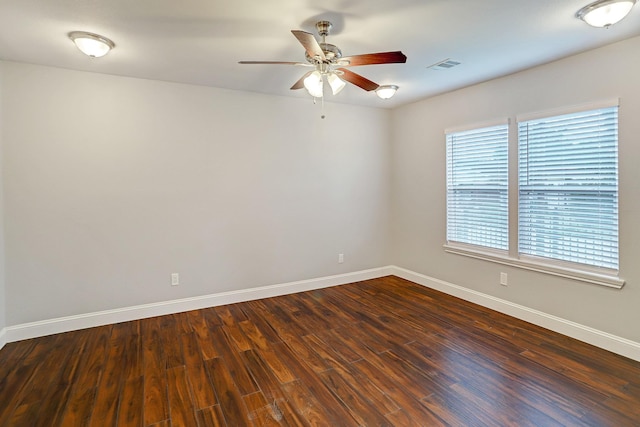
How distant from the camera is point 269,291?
13.6 ft

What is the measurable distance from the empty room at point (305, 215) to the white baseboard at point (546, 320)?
0.02 m

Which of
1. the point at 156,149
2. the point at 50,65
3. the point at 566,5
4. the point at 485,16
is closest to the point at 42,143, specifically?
the point at 50,65

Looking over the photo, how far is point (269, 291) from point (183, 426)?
226 centimetres

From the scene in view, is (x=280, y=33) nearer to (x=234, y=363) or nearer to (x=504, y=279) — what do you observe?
(x=234, y=363)

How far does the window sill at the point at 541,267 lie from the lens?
2732 millimetres

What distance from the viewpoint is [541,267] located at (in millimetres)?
3188

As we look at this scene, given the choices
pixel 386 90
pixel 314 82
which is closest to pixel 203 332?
pixel 314 82

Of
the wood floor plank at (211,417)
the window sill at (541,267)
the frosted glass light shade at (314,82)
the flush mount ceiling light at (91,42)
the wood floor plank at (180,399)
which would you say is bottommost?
the wood floor plank at (211,417)

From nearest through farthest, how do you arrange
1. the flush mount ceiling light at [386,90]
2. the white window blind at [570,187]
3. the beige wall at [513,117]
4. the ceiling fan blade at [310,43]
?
the ceiling fan blade at [310,43] → the beige wall at [513,117] → the white window blind at [570,187] → the flush mount ceiling light at [386,90]

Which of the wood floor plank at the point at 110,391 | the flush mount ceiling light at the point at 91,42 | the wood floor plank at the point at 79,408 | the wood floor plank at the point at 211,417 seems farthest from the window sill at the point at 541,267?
the flush mount ceiling light at the point at 91,42

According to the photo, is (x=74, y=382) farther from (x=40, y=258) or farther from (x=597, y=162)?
(x=597, y=162)

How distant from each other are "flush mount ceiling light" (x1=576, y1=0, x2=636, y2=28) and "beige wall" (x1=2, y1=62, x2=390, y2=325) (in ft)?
9.35

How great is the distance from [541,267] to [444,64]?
2.20m

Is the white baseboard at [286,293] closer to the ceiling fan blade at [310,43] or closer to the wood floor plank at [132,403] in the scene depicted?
the wood floor plank at [132,403]
